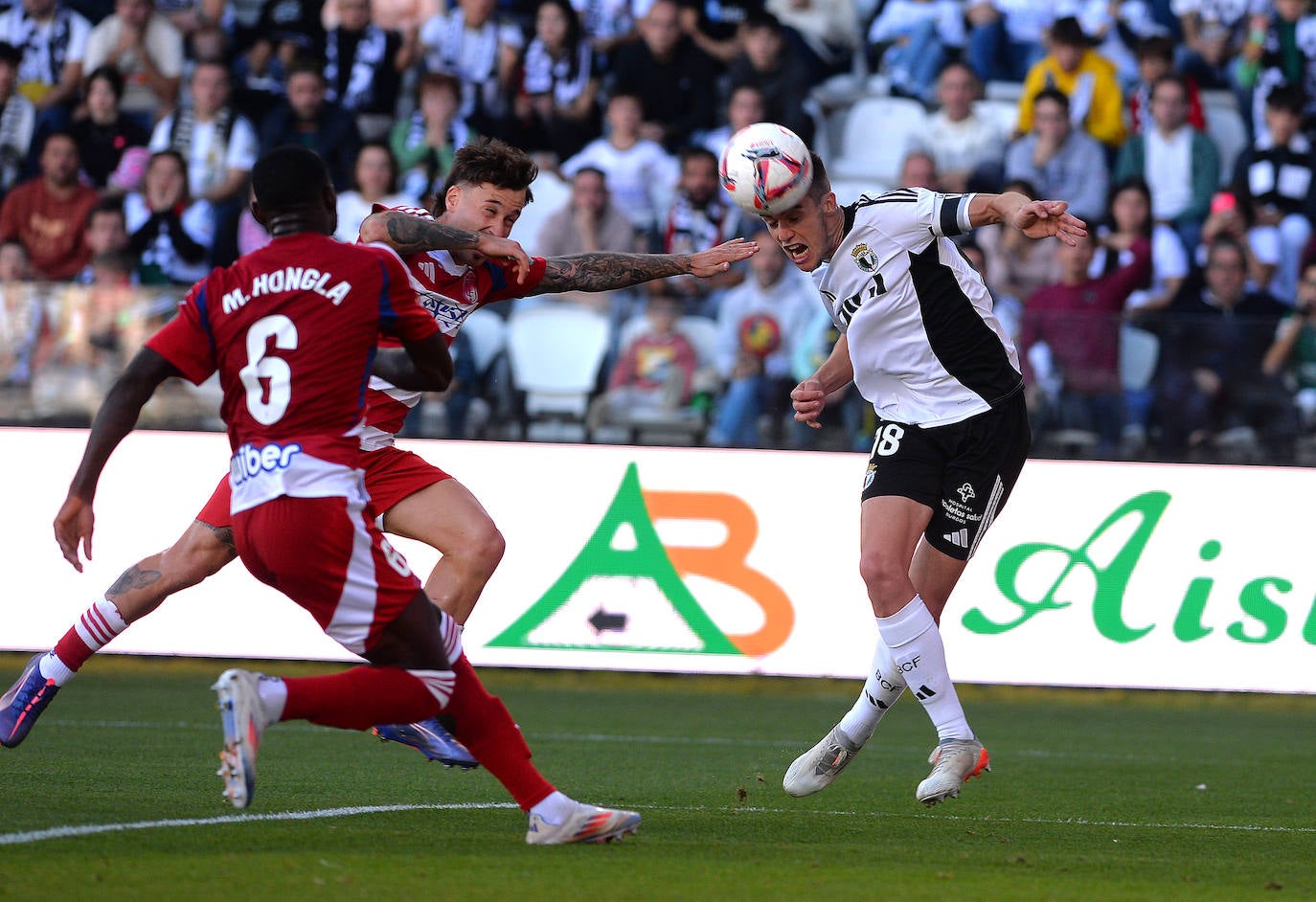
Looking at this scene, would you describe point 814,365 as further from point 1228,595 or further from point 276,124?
point 276,124

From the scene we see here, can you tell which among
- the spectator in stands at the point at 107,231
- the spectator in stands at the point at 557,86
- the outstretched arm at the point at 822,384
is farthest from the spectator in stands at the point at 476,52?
the outstretched arm at the point at 822,384

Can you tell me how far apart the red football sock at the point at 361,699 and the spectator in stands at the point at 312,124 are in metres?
10.2

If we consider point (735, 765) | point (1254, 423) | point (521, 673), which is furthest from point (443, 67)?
point (735, 765)

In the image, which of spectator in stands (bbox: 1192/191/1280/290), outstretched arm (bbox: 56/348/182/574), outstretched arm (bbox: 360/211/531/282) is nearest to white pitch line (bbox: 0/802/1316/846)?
outstretched arm (bbox: 56/348/182/574)

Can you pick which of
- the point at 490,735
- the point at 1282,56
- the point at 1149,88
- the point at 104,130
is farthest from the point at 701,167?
the point at 490,735

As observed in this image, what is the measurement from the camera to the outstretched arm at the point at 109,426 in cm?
472

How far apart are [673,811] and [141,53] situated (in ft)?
36.8

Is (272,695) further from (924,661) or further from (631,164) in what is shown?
(631,164)

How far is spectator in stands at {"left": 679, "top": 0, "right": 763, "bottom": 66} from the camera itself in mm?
15484

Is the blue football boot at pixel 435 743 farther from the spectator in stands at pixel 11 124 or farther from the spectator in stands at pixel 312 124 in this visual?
the spectator in stands at pixel 11 124

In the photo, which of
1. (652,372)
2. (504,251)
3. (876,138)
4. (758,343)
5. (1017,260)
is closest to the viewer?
(504,251)

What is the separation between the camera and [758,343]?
38.0ft

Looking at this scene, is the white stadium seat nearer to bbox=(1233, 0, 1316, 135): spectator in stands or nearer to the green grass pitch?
bbox=(1233, 0, 1316, 135): spectator in stands

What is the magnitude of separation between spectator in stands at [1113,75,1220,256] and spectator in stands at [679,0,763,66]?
3488mm
